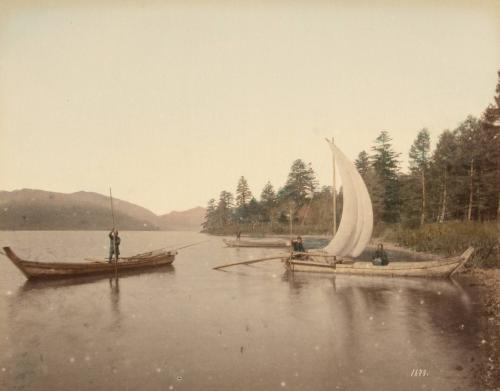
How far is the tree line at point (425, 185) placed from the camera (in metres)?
39.7

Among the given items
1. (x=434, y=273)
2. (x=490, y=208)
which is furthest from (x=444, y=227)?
(x=434, y=273)

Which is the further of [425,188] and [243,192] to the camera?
[243,192]

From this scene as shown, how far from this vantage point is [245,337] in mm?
13938

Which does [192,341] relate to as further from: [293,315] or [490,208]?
[490,208]

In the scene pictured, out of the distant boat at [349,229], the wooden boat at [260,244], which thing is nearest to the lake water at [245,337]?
the distant boat at [349,229]

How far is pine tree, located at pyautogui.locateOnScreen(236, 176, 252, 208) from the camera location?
111m

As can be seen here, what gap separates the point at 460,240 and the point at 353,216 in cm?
1014

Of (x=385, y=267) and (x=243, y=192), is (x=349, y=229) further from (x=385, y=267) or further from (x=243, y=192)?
(x=243, y=192)

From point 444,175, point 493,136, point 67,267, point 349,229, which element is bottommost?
point 67,267

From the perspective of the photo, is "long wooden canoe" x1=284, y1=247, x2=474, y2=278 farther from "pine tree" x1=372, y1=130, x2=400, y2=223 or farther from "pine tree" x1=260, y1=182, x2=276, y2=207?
"pine tree" x1=260, y1=182, x2=276, y2=207

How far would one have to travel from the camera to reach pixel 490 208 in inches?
1674

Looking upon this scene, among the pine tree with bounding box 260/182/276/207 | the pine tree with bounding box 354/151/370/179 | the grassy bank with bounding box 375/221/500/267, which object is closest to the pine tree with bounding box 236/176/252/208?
the pine tree with bounding box 260/182/276/207

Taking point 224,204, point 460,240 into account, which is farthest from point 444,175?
point 224,204

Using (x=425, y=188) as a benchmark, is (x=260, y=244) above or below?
below
